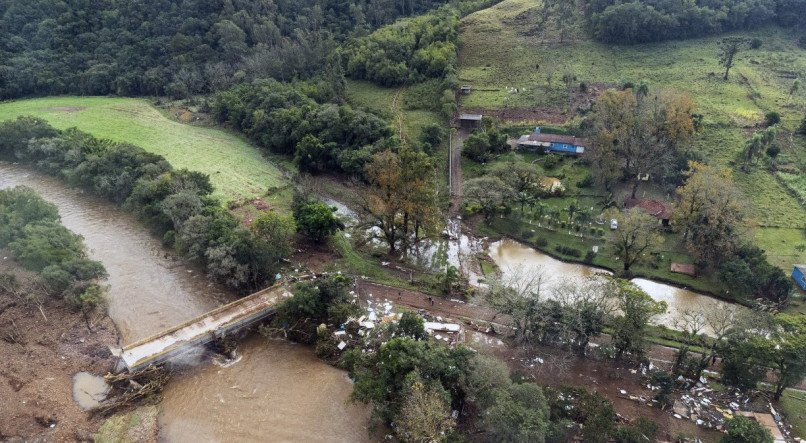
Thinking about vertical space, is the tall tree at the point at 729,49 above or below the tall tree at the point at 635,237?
above

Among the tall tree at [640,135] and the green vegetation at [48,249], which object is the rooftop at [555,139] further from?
the green vegetation at [48,249]

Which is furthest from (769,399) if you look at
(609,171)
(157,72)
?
(157,72)

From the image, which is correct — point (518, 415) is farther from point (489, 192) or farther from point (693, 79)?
point (693, 79)

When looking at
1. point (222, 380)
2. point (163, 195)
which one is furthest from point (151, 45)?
point (222, 380)

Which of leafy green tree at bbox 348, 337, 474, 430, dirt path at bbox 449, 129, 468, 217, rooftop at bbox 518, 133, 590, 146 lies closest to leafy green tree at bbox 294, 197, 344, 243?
dirt path at bbox 449, 129, 468, 217

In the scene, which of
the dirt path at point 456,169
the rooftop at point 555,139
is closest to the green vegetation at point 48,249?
the dirt path at point 456,169

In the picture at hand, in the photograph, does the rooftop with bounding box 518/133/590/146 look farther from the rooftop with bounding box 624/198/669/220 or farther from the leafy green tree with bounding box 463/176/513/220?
the leafy green tree with bounding box 463/176/513/220
